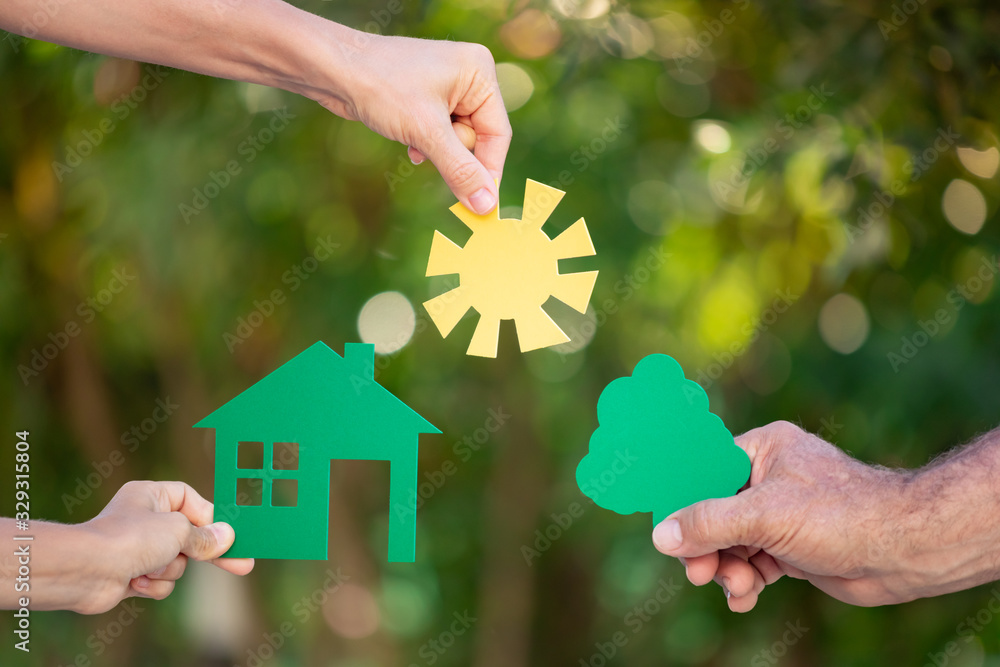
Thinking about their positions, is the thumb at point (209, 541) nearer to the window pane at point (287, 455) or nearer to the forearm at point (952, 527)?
the forearm at point (952, 527)

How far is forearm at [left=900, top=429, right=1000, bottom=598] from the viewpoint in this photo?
108 cm

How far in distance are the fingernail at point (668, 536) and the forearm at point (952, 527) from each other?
A: 30 centimetres

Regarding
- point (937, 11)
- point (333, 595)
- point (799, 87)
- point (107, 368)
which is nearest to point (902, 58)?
point (937, 11)

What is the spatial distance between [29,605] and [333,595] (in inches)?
64.0

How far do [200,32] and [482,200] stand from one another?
509 mm

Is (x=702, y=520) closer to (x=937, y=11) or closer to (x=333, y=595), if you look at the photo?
(x=937, y=11)

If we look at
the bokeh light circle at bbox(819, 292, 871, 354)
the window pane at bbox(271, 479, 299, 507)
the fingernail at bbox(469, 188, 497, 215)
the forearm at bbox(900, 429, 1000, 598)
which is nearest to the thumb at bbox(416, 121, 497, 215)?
the fingernail at bbox(469, 188, 497, 215)

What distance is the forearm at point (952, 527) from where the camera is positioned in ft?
3.56

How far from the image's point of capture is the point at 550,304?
7.58 feet

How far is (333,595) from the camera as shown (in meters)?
2.62

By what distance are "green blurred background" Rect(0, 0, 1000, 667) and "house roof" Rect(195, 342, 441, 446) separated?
79 centimetres

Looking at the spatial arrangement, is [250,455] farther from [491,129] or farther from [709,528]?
[709,528]

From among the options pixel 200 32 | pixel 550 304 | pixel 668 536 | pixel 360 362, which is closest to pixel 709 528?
pixel 668 536

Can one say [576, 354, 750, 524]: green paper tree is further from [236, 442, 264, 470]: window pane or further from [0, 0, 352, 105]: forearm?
[236, 442, 264, 470]: window pane
